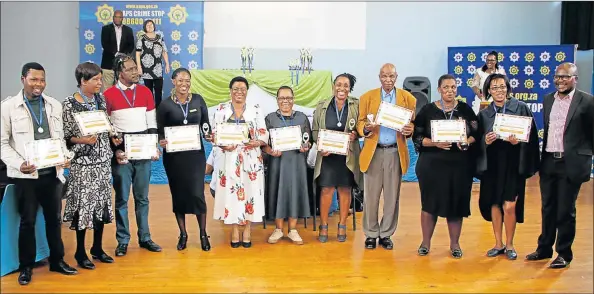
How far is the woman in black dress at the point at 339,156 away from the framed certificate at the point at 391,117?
345 mm

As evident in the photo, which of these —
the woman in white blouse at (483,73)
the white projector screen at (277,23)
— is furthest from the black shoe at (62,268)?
the woman in white blouse at (483,73)

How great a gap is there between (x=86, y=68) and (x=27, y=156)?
2.33 feet

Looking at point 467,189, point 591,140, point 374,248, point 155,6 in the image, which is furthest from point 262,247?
point 155,6

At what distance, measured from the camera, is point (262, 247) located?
451cm

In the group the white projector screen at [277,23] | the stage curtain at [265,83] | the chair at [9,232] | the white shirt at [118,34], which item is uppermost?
the white projector screen at [277,23]

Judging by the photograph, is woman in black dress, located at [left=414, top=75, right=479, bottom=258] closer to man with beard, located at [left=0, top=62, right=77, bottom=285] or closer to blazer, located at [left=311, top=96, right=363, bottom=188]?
blazer, located at [left=311, top=96, right=363, bottom=188]

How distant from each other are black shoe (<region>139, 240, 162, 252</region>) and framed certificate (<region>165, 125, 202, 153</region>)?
80 centimetres

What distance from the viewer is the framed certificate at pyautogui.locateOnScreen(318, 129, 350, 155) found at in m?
4.34

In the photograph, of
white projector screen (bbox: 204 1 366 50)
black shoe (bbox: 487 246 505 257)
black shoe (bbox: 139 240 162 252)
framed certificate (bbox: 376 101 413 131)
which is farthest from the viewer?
white projector screen (bbox: 204 1 366 50)

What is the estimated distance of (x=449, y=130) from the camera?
13.0 ft

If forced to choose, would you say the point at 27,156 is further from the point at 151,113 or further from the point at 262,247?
the point at 262,247

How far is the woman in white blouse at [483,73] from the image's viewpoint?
880cm

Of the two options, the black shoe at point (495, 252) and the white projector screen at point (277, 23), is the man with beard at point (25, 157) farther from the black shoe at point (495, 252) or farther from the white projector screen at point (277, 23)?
the white projector screen at point (277, 23)

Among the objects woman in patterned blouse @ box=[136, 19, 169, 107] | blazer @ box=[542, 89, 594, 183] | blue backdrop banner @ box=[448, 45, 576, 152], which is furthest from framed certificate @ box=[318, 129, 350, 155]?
blue backdrop banner @ box=[448, 45, 576, 152]
